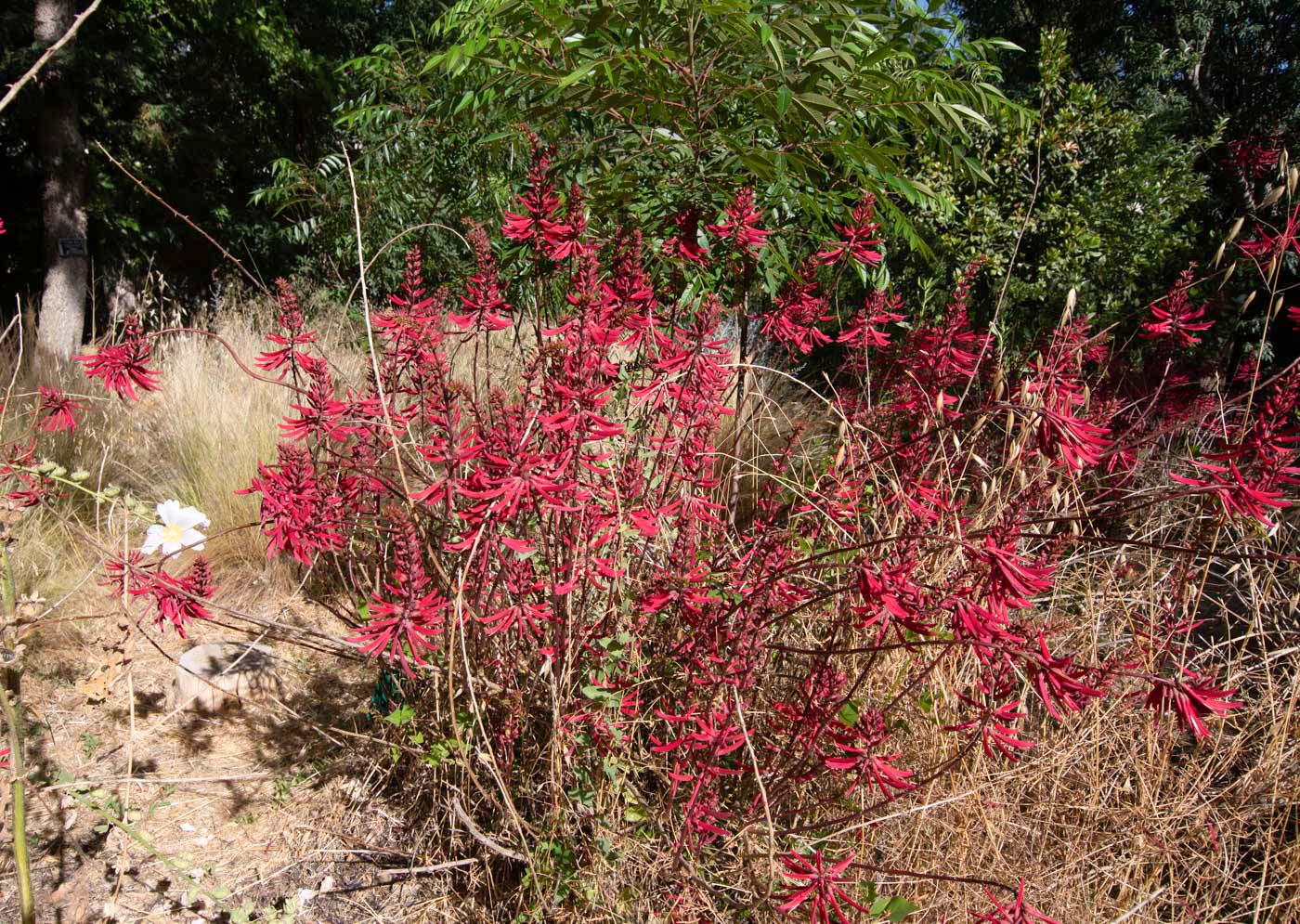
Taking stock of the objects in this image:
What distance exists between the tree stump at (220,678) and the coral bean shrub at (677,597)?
77cm

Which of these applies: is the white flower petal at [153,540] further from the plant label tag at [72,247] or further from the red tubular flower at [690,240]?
the plant label tag at [72,247]

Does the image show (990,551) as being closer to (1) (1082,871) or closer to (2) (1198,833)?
(1) (1082,871)

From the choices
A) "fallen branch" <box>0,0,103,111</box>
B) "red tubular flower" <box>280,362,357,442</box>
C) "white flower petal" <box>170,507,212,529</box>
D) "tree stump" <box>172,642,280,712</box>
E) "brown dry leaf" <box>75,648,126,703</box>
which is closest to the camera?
"fallen branch" <box>0,0,103,111</box>

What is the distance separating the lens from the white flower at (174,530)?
1620 millimetres

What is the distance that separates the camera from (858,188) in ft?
7.47

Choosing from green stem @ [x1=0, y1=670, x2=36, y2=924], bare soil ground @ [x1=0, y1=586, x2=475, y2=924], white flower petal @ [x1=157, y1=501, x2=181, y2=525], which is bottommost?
bare soil ground @ [x1=0, y1=586, x2=475, y2=924]

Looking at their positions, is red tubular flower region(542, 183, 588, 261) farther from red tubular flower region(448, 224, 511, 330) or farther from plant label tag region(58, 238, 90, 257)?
plant label tag region(58, 238, 90, 257)

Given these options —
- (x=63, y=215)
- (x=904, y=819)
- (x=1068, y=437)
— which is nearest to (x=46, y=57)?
(x=1068, y=437)

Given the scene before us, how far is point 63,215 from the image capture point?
658 centimetres

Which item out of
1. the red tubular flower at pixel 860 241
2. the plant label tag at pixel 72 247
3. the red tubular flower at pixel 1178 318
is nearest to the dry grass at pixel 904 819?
the red tubular flower at pixel 1178 318

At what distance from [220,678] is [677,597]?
5.65 ft

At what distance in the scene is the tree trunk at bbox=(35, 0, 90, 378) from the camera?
21.0 feet

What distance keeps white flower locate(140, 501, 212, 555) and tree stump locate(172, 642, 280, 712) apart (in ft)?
2.12

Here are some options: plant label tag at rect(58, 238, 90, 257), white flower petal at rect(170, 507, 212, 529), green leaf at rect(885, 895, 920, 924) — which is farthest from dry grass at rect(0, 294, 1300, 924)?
plant label tag at rect(58, 238, 90, 257)
